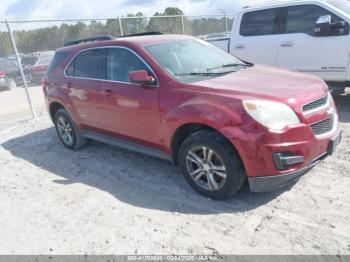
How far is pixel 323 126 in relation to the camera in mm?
3518

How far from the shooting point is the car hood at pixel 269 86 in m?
3.37

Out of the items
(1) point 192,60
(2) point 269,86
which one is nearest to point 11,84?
(1) point 192,60

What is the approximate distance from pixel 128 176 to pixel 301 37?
4310 mm

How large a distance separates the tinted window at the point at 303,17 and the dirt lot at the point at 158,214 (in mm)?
2499

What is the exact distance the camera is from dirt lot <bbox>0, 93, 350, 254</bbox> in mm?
3029

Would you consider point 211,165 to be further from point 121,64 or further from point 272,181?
point 121,64

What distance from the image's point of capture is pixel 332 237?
2.92 m

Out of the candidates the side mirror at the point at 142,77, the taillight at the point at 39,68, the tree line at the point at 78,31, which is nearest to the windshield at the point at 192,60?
the side mirror at the point at 142,77

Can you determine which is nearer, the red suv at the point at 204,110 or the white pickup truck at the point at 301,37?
the red suv at the point at 204,110

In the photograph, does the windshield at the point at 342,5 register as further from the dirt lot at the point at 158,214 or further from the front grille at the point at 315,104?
the front grille at the point at 315,104

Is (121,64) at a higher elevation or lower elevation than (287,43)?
higher

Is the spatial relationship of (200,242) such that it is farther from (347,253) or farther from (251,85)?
(251,85)

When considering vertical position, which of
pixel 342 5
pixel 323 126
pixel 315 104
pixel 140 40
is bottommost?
pixel 323 126

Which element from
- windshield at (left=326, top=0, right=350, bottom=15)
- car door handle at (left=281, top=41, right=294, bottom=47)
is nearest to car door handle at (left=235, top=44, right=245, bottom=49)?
car door handle at (left=281, top=41, right=294, bottom=47)
